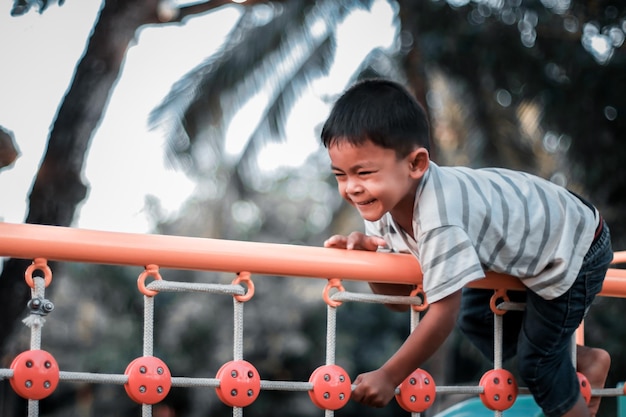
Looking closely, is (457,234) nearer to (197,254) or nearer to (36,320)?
(197,254)

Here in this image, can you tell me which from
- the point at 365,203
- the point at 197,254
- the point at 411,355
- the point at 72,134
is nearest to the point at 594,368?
the point at 411,355

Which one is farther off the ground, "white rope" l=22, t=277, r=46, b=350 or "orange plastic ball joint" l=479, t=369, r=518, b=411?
"white rope" l=22, t=277, r=46, b=350

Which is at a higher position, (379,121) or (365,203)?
(379,121)

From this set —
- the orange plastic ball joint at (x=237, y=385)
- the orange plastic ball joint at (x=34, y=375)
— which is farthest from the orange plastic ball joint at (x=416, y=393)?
the orange plastic ball joint at (x=34, y=375)

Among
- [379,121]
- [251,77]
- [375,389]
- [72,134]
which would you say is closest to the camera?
[375,389]

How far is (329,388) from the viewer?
1.70m

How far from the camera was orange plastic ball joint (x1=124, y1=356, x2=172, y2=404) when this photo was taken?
152 centimetres

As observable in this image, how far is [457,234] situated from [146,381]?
660 mm

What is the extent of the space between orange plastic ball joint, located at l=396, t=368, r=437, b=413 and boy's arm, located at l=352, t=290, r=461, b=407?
91 mm

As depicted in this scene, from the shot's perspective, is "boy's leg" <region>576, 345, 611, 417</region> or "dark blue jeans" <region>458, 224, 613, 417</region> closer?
"dark blue jeans" <region>458, 224, 613, 417</region>

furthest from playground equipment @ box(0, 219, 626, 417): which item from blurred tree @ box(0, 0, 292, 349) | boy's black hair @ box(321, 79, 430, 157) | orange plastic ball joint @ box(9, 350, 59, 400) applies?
blurred tree @ box(0, 0, 292, 349)

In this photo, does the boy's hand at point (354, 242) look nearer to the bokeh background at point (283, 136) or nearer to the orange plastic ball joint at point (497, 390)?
the orange plastic ball joint at point (497, 390)

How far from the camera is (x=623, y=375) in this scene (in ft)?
36.6

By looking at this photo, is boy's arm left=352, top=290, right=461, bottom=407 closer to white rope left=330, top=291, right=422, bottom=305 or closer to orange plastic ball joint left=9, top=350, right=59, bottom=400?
white rope left=330, top=291, right=422, bottom=305
